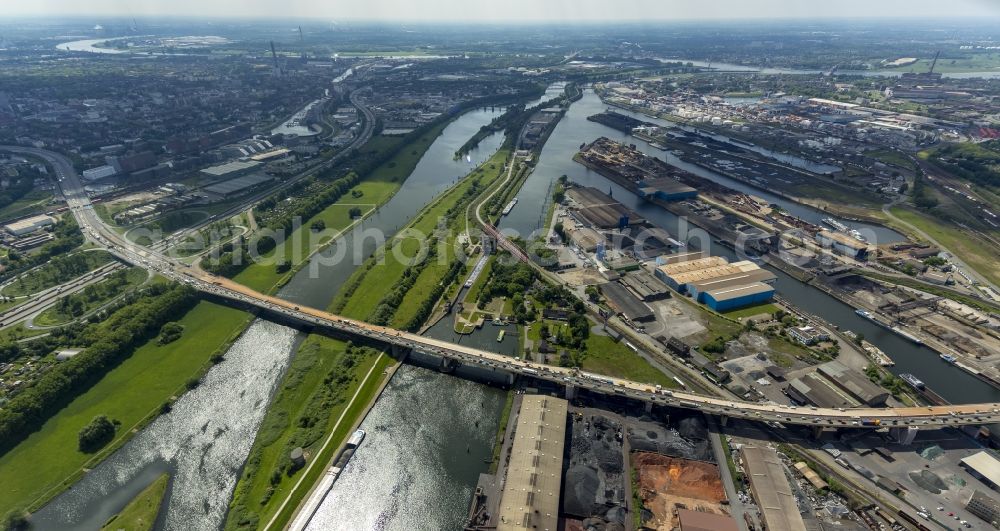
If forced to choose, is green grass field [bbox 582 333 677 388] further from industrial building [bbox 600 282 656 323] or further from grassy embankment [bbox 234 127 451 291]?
grassy embankment [bbox 234 127 451 291]

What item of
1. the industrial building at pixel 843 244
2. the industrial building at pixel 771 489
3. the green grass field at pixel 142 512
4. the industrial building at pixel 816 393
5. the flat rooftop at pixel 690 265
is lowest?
the green grass field at pixel 142 512

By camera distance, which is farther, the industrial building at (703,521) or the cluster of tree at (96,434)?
the cluster of tree at (96,434)

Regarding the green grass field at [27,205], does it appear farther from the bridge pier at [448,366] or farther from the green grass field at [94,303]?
the bridge pier at [448,366]

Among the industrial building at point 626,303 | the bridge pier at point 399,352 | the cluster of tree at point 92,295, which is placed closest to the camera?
the bridge pier at point 399,352

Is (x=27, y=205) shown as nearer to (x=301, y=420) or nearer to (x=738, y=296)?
→ (x=301, y=420)

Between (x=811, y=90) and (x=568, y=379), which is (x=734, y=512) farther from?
(x=811, y=90)

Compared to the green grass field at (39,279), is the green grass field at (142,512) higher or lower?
lower

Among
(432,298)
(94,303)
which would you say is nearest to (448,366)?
(432,298)

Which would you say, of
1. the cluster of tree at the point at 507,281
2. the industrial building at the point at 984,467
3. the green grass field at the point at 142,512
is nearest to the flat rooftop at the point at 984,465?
the industrial building at the point at 984,467
